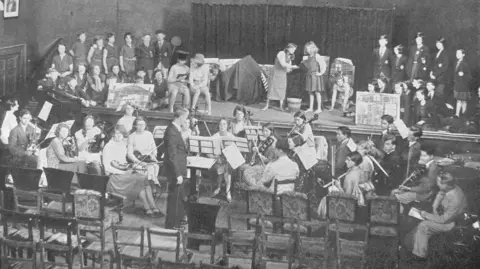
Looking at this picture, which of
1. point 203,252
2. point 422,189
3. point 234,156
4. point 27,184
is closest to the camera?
point 203,252

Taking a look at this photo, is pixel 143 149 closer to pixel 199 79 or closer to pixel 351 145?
pixel 199 79

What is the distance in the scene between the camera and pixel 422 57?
1282 centimetres

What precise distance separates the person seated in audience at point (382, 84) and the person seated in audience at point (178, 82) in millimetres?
2769

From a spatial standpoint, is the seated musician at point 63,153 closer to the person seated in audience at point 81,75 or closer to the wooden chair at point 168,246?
the person seated in audience at point 81,75

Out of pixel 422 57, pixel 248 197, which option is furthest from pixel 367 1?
pixel 248 197

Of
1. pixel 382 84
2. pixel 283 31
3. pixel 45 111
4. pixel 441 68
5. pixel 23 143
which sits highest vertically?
pixel 283 31

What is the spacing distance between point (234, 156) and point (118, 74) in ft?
10.0

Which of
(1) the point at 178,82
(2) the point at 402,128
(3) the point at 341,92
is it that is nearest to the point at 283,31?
(3) the point at 341,92

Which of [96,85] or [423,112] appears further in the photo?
[96,85]

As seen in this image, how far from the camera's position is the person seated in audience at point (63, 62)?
13.6 metres

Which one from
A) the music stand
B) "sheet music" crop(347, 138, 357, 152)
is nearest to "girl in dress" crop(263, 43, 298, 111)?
the music stand

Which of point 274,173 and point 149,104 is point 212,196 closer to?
point 274,173

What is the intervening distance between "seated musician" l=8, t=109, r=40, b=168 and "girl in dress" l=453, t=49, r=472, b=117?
5.71 metres

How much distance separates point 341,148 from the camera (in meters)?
11.3
